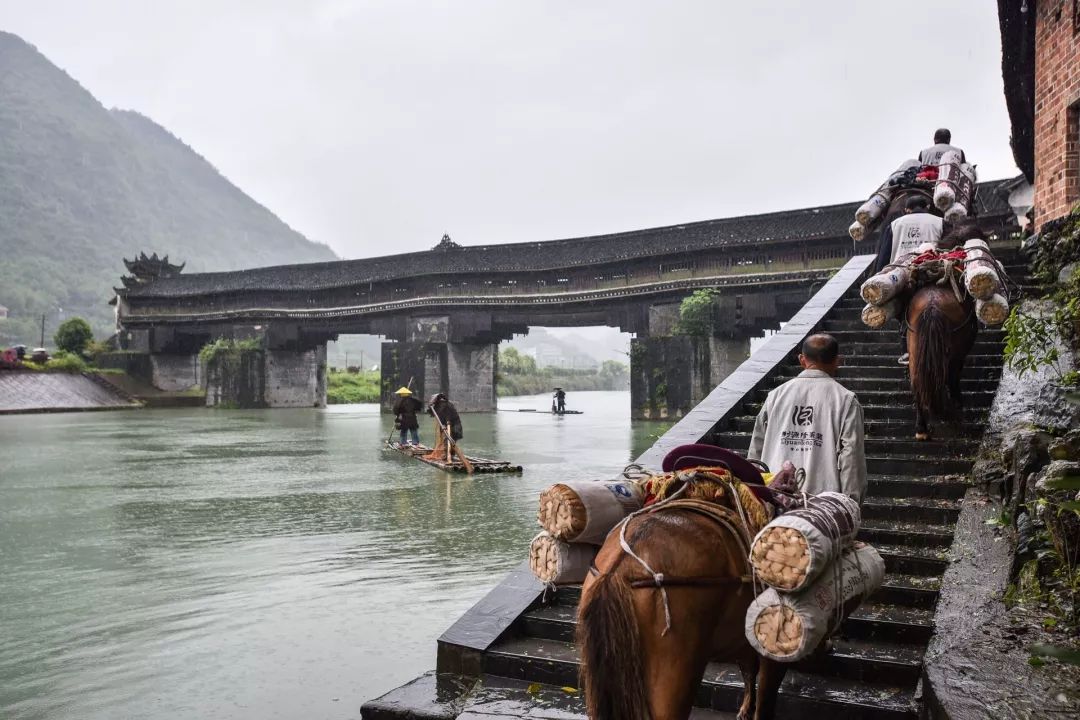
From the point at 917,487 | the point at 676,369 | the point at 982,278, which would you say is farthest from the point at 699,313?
the point at 917,487

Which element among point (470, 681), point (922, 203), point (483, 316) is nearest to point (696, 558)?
point (470, 681)

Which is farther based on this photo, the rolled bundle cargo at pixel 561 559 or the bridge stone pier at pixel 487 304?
the bridge stone pier at pixel 487 304

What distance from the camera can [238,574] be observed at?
22.5ft

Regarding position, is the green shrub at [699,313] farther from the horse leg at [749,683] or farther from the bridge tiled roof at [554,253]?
the horse leg at [749,683]

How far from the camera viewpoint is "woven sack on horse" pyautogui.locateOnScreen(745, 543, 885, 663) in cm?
268

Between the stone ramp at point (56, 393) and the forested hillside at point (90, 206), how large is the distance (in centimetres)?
4073

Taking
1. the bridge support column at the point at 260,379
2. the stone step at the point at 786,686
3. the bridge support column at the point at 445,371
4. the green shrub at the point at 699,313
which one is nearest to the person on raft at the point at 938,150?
the stone step at the point at 786,686

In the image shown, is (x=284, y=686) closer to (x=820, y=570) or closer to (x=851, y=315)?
(x=820, y=570)

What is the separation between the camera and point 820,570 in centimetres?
276

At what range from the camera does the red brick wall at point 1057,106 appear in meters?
9.45

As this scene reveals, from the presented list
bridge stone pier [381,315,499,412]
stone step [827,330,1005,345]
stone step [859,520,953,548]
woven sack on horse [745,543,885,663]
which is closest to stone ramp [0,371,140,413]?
bridge stone pier [381,315,499,412]

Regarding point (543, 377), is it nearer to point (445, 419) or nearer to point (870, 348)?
point (445, 419)

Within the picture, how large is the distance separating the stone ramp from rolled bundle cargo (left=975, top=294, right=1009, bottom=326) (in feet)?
112

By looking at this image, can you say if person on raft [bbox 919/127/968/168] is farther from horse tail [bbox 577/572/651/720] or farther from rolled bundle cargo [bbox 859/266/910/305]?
horse tail [bbox 577/572/651/720]
